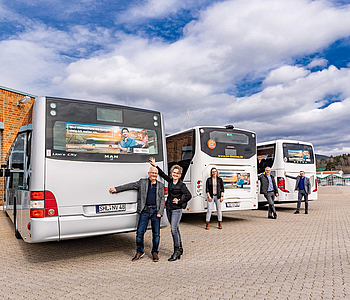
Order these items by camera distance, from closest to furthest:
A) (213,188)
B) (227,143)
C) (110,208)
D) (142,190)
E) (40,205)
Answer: (40,205), (110,208), (142,190), (213,188), (227,143)

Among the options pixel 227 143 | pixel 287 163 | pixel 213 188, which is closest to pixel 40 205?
pixel 213 188

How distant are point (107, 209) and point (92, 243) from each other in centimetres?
227

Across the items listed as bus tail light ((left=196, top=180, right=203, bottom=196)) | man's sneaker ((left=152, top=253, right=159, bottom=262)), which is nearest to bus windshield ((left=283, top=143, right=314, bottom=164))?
bus tail light ((left=196, top=180, right=203, bottom=196))

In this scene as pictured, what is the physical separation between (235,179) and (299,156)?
5.67 m

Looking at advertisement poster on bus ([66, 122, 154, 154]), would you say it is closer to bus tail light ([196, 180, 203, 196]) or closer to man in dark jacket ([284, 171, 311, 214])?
bus tail light ([196, 180, 203, 196])

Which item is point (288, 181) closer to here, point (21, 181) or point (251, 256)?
point (251, 256)

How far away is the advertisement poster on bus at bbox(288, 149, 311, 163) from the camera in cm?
1461

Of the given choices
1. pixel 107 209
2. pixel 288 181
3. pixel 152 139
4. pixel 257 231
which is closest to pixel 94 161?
pixel 107 209

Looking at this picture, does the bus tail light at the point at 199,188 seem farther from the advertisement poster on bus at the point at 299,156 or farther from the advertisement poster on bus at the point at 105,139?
the advertisement poster on bus at the point at 299,156

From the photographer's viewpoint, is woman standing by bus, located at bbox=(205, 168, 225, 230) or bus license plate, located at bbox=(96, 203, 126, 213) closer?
bus license plate, located at bbox=(96, 203, 126, 213)

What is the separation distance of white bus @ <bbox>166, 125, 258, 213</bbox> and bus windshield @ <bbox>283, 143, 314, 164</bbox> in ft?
12.9

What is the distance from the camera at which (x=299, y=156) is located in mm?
14859

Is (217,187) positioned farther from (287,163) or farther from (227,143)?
(287,163)

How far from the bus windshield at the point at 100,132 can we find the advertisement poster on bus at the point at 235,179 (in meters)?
Answer: 4.23
